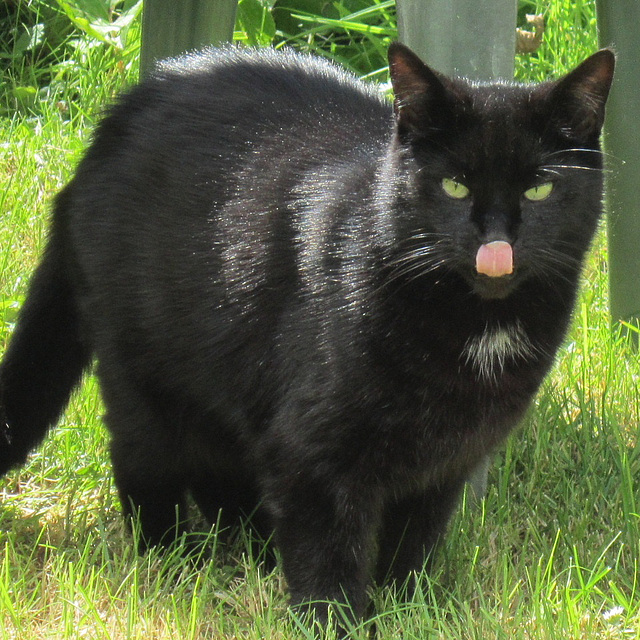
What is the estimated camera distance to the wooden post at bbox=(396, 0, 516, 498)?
7.30 feet

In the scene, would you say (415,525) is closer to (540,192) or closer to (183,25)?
(540,192)

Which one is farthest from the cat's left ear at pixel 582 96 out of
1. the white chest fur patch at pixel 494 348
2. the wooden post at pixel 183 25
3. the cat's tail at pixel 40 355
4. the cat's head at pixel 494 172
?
the cat's tail at pixel 40 355

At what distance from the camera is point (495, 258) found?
1898mm

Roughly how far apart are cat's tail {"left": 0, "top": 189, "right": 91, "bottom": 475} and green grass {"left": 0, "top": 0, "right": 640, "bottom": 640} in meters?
0.19

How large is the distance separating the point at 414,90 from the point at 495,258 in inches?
14.0

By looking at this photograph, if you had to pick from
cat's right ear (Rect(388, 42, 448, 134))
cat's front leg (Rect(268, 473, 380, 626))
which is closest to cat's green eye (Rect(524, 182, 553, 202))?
cat's right ear (Rect(388, 42, 448, 134))

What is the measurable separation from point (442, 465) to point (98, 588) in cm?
76

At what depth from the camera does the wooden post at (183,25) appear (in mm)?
2652

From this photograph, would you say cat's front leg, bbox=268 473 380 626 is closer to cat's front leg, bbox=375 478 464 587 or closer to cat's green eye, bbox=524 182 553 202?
cat's front leg, bbox=375 478 464 587

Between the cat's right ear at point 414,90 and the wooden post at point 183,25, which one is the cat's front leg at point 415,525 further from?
the wooden post at point 183,25

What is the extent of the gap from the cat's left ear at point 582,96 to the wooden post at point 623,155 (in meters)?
0.80

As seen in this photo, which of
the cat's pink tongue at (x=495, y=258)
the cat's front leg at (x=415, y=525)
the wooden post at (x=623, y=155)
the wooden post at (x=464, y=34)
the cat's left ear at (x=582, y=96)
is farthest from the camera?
the wooden post at (x=623, y=155)

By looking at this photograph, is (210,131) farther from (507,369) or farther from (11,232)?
(11,232)

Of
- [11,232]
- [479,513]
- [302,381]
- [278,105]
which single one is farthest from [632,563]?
[11,232]
